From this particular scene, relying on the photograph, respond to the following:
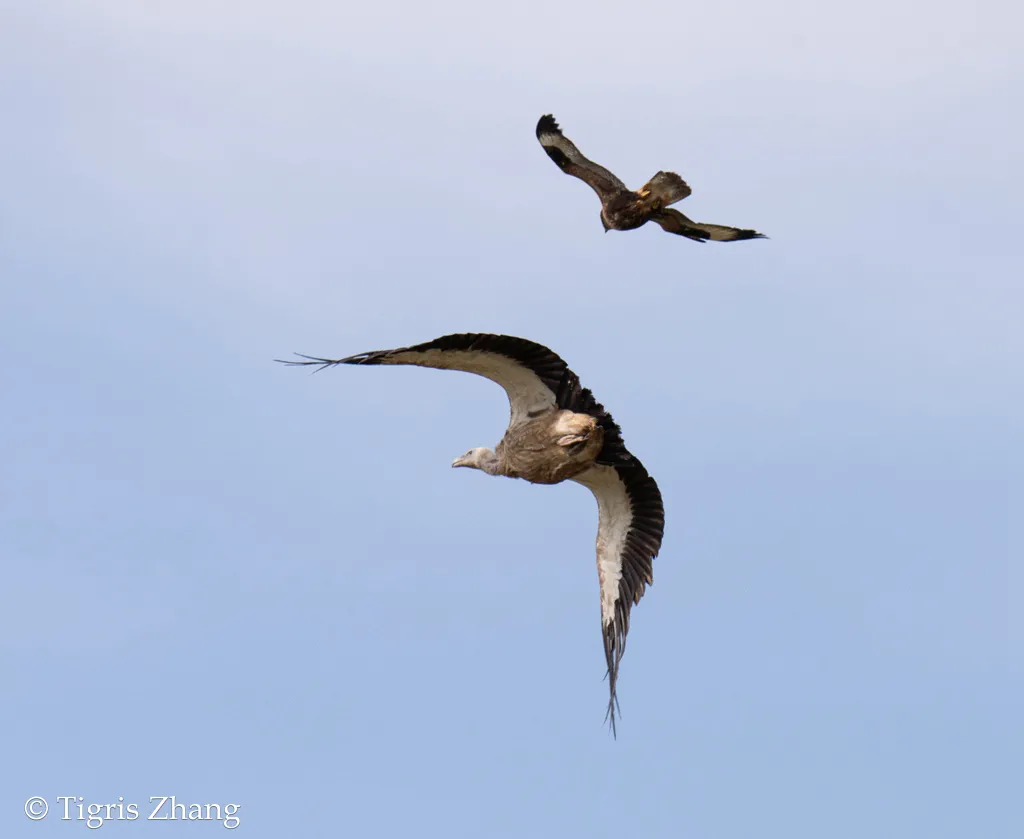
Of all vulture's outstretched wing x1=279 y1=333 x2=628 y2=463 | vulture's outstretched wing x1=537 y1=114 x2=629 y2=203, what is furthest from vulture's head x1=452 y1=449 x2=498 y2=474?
vulture's outstretched wing x1=537 y1=114 x2=629 y2=203

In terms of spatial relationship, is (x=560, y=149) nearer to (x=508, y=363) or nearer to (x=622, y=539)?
(x=508, y=363)

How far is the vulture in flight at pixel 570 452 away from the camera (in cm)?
1619

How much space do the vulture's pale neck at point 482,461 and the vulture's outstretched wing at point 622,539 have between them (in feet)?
3.05

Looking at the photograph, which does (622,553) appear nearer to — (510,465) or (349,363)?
(510,465)

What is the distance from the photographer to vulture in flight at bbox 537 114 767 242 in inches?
740

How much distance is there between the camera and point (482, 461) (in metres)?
18.5

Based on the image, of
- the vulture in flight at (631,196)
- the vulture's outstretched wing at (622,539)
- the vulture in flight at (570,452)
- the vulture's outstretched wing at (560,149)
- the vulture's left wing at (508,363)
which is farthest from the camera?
the vulture's outstretched wing at (560,149)

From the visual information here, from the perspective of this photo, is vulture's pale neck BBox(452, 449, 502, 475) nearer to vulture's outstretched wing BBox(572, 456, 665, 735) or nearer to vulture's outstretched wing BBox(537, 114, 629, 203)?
vulture's outstretched wing BBox(572, 456, 665, 735)

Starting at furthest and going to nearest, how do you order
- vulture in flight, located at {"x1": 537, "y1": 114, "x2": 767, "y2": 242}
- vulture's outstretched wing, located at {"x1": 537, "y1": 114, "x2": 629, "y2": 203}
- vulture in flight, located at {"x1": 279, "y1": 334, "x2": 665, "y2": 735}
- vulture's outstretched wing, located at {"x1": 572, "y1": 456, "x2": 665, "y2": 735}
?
vulture's outstretched wing, located at {"x1": 537, "y1": 114, "x2": 629, "y2": 203}
vulture in flight, located at {"x1": 537, "y1": 114, "x2": 767, "y2": 242}
vulture's outstretched wing, located at {"x1": 572, "y1": 456, "x2": 665, "y2": 735}
vulture in flight, located at {"x1": 279, "y1": 334, "x2": 665, "y2": 735}

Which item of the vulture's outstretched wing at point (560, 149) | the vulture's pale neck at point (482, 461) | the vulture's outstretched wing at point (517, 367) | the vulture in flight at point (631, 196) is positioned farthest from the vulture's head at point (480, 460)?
the vulture's outstretched wing at point (560, 149)

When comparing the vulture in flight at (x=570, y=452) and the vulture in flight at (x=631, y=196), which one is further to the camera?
the vulture in flight at (x=631, y=196)

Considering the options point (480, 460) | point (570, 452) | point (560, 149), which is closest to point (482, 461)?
point (480, 460)

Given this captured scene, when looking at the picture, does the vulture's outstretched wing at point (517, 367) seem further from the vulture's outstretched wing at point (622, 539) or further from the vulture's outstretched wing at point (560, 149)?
the vulture's outstretched wing at point (560, 149)

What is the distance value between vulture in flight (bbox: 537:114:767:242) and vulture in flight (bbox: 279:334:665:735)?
292cm
